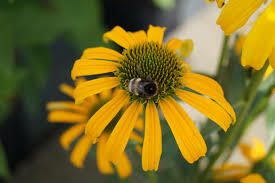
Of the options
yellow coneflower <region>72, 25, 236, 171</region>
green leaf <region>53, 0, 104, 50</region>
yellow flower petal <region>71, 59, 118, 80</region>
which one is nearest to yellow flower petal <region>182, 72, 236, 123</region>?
yellow coneflower <region>72, 25, 236, 171</region>

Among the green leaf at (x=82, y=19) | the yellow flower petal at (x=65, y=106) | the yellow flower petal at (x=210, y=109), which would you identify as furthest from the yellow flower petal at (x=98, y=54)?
the green leaf at (x=82, y=19)

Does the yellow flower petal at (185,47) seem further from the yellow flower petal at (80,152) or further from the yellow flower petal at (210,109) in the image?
the yellow flower petal at (80,152)

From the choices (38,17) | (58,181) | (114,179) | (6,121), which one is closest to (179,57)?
(114,179)

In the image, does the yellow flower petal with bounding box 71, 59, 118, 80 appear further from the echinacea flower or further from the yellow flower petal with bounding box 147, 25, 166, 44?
the echinacea flower

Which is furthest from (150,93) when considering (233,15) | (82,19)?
(82,19)

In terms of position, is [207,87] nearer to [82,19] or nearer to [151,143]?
[151,143]
